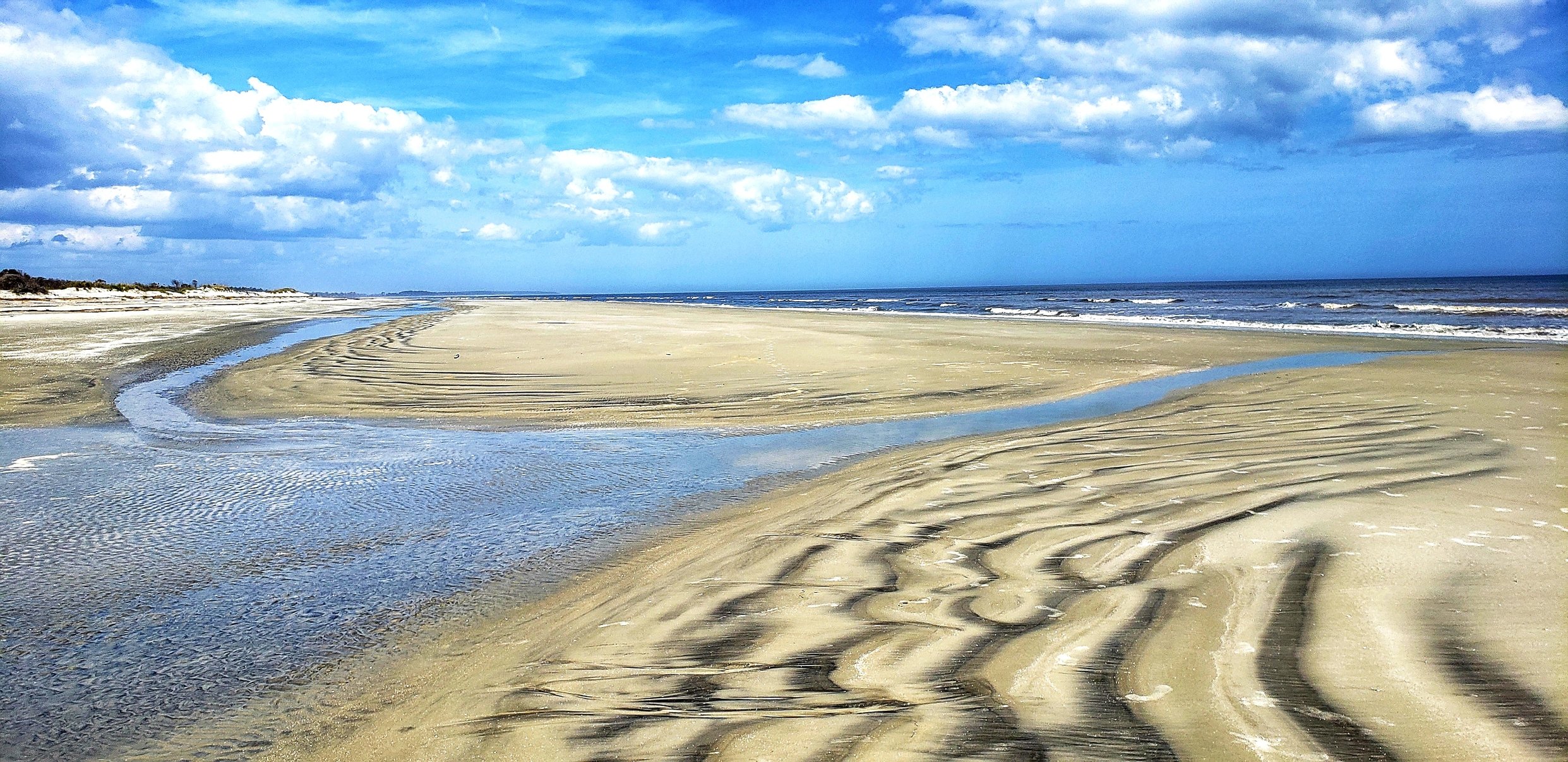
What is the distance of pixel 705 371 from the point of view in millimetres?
15609

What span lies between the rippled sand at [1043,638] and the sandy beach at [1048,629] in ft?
0.05

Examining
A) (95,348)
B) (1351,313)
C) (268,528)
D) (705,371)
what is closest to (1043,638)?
(268,528)

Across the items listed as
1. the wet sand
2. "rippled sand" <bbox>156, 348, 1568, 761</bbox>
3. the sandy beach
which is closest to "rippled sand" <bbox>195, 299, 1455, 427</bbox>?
the wet sand

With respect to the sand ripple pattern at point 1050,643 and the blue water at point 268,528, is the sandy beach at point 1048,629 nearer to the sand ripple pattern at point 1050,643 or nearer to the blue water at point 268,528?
the sand ripple pattern at point 1050,643

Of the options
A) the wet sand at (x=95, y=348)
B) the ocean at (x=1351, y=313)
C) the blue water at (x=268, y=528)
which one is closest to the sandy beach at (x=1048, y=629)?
the blue water at (x=268, y=528)

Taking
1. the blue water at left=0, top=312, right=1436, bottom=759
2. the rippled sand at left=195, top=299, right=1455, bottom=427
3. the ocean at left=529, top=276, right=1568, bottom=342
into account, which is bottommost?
the blue water at left=0, top=312, right=1436, bottom=759

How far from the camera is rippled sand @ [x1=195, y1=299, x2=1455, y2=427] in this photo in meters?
11.6

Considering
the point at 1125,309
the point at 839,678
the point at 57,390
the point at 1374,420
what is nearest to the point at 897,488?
the point at 839,678

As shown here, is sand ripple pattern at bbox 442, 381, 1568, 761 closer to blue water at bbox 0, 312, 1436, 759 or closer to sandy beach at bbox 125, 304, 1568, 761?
sandy beach at bbox 125, 304, 1568, 761

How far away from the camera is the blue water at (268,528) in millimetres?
3732

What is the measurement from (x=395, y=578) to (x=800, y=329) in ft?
76.2

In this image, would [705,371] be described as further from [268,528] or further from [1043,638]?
[1043,638]

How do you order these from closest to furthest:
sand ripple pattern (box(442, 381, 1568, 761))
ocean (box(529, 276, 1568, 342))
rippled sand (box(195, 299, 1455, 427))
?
sand ripple pattern (box(442, 381, 1568, 761))
rippled sand (box(195, 299, 1455, 427))
ocean (box(529, 276, 1568, 342))

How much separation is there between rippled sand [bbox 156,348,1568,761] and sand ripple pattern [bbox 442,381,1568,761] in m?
0.01
